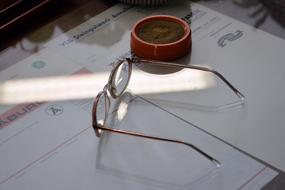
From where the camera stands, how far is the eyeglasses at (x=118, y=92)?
0.57 meters

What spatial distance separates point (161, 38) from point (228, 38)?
98 millimetres

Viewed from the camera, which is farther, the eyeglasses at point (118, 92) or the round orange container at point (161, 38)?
the round orange container at point (161, 38)

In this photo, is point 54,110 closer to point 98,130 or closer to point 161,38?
point 98,130

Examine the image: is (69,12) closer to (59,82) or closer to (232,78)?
(59,82)

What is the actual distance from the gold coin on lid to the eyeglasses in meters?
0.04

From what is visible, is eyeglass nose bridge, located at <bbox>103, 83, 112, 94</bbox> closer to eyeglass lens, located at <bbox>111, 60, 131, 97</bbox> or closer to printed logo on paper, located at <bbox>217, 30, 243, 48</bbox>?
eyeglass lens, located at <bbox>111, 60, 131, 97</bbox>

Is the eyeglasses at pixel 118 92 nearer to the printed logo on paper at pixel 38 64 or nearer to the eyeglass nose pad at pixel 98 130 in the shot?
the eyeglass nose pad at pixel 98 130

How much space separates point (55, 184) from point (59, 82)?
17 cm

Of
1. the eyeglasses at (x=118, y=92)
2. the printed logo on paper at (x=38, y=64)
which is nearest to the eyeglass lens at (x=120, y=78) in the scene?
the eyeglasses at (x=118, y=92)

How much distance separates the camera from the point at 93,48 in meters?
0.72

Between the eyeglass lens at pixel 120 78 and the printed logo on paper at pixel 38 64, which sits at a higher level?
the eyeglass lens at pixel 120 78

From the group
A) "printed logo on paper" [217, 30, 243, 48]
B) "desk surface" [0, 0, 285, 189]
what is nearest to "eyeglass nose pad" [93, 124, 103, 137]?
"desk surface" [0, 0, 285, 189]

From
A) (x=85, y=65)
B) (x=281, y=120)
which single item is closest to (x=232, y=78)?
(x=281, y=120)

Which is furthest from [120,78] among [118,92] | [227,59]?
[227,59]
